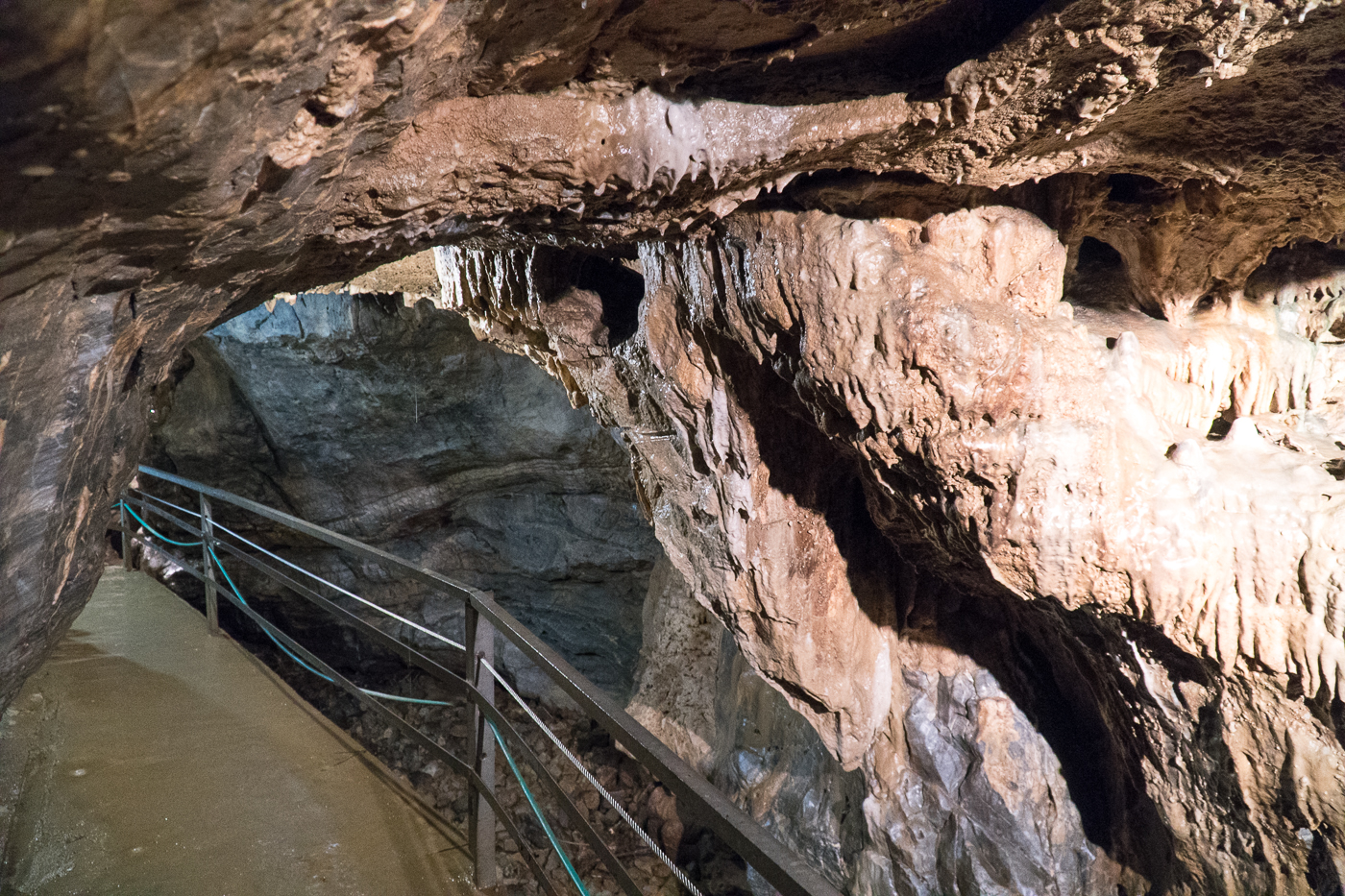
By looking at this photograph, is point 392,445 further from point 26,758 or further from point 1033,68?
point 1033,68

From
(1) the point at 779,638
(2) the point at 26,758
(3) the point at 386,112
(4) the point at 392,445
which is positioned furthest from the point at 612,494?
(3) the point at 386,112

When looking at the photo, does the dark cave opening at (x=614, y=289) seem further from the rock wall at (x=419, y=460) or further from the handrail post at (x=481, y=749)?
the rock wall at (x=419, y=460)

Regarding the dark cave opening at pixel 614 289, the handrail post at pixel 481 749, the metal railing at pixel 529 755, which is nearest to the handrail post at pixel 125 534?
the metal railing at pixel 529 755

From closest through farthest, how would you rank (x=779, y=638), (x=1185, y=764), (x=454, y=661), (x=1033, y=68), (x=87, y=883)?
(x=1033, y=68), (x=87, y=883), (x=1185, y=764), (x=779, y=638), (x=454, y=661)

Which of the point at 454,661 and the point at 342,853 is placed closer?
the point at 342,853

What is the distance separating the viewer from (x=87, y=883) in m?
2.55

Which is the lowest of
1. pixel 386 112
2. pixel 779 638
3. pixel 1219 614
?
pixel 779 638

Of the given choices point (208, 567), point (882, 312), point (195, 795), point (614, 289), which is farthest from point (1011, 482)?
point (208, 567)

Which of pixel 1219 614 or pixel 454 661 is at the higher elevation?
pixel 1219 614

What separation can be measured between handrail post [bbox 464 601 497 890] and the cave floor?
7 cm

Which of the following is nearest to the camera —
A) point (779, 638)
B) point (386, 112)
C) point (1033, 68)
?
point (386, 112)

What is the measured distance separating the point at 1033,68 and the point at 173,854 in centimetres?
366

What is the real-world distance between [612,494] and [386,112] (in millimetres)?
6333

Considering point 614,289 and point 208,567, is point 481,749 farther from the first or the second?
point 208,567
